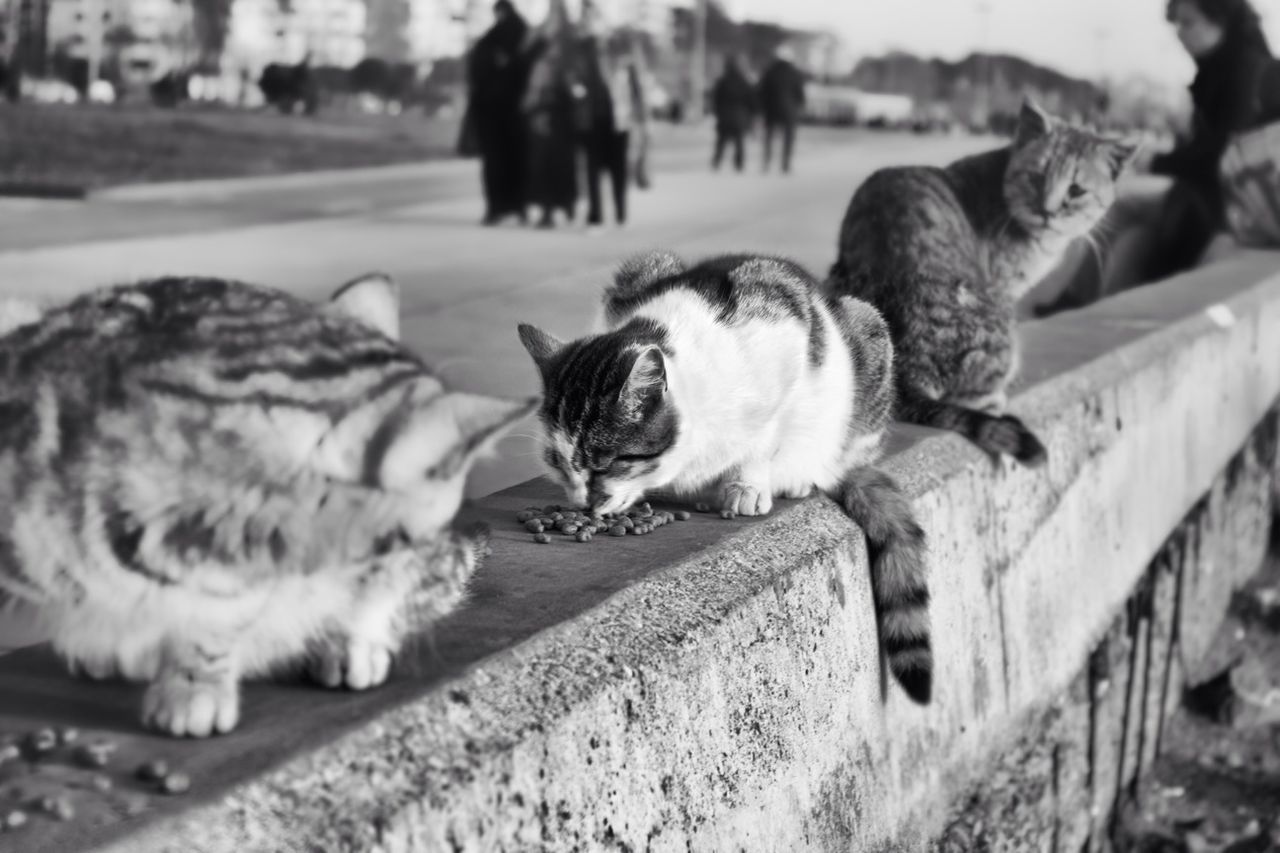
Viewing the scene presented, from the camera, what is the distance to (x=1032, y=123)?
4.21 metres

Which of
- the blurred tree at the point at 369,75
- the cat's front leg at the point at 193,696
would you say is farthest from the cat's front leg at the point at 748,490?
the blurred tree at the point at 369,75

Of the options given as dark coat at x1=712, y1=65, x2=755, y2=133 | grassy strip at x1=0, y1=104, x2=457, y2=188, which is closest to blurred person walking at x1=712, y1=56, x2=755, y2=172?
dark coat at x1=712, y1=65, x2=755, y2=133

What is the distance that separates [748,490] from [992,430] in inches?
31.6

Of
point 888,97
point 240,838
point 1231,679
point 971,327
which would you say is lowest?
point 1231,679

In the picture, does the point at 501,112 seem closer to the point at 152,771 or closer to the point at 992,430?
the point at 992,430

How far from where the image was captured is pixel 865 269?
12.9ft

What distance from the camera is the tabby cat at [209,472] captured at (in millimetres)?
1444

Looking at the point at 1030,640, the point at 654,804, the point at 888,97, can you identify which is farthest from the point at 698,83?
the point at 654,804

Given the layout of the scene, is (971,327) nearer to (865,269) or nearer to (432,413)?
(865,269)

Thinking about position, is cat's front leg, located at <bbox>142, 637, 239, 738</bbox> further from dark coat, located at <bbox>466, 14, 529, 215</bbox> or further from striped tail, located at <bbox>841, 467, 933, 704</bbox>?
dark coat, located at <bbox>466, 14, 529, 215</bbox>

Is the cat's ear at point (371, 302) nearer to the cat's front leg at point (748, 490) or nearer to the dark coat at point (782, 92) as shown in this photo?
the cat's front leg at point (748, 490)

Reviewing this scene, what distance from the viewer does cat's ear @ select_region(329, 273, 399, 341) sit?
1.70 meters

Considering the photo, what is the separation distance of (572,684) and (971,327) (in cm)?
223

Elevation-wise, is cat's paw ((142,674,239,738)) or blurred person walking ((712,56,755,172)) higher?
blurred person walking ((712,56,755,172))
